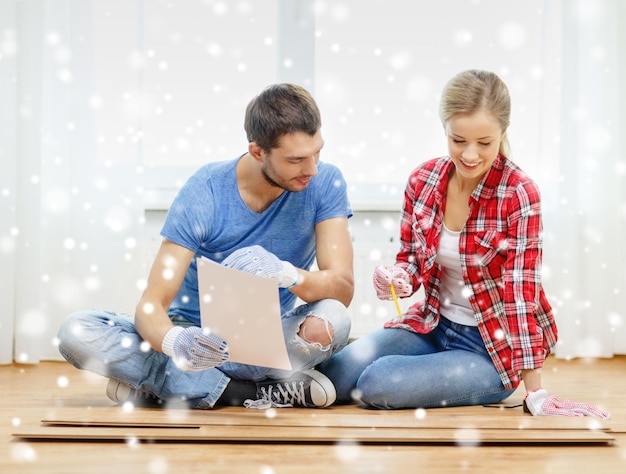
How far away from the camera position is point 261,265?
159cm

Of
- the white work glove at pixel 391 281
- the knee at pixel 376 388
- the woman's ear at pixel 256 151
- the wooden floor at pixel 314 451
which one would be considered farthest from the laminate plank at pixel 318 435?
the woman's ear at pixel 256 151

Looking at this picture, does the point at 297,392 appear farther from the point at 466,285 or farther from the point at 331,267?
the point at 466,285

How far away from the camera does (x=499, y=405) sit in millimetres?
1819

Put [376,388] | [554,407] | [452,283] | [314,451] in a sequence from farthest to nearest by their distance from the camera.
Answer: [452,283] → [376,388] → [554,407] → [314,451]

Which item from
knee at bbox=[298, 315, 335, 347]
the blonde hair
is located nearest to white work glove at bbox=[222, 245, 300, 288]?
knee at bbox=[298, 315, 335, 347]

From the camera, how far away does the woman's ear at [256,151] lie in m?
1.73

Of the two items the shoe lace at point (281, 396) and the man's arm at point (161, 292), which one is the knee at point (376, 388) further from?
the man's arm at point (161, 292)

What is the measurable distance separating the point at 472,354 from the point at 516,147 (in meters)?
1.35

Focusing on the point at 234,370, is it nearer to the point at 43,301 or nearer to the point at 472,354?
the point at 472,354

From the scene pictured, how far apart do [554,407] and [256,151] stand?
85 centimetres

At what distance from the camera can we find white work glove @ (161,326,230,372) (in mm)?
1540

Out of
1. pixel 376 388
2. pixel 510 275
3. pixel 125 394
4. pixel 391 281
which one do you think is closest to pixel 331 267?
pixel 391 281

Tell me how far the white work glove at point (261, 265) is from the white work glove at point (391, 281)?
24 centimetres

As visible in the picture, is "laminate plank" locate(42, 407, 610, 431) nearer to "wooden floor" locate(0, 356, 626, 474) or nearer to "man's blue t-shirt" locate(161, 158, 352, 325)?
"wooden floor" locate(0, 356, 626, 474)
